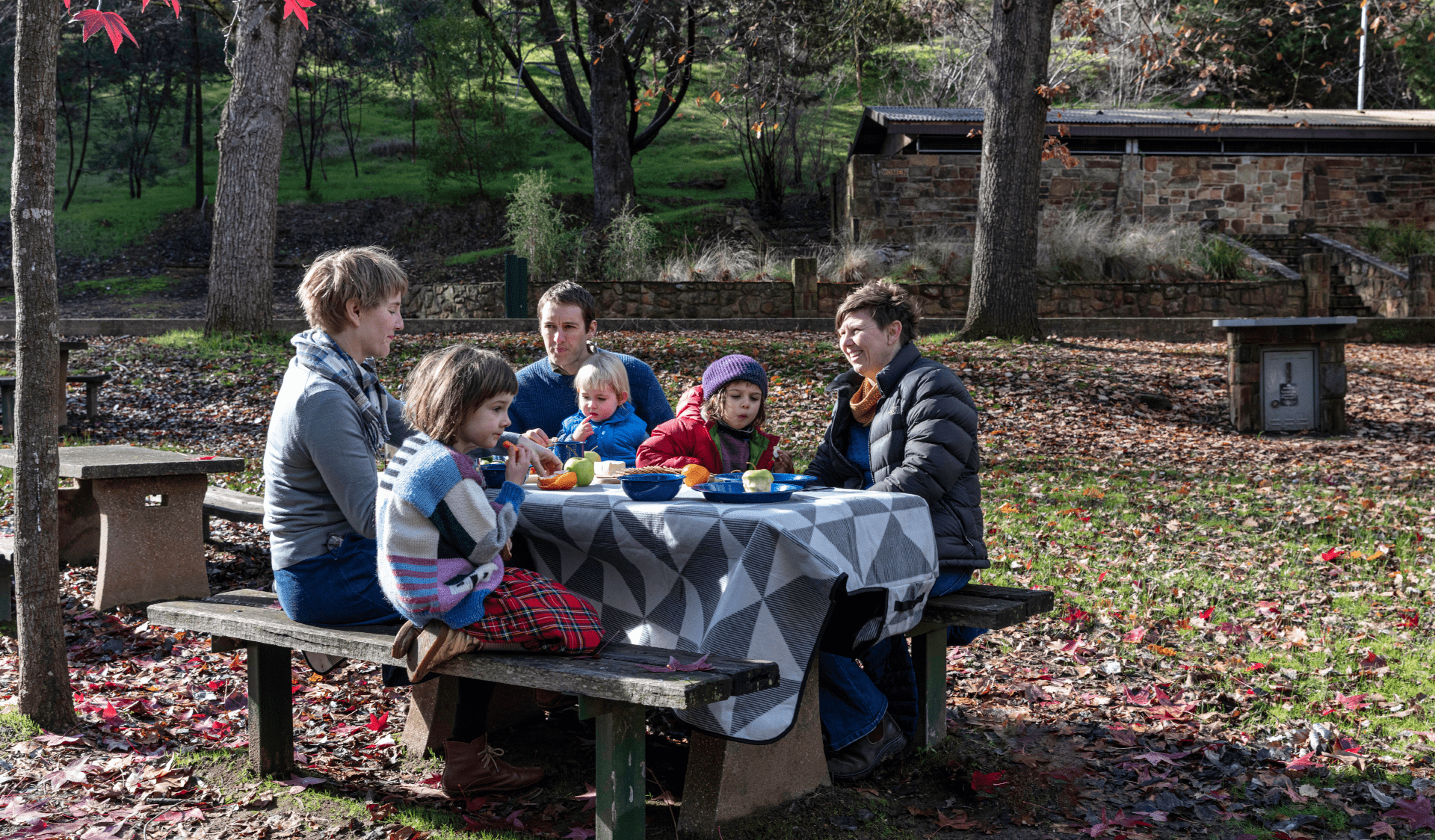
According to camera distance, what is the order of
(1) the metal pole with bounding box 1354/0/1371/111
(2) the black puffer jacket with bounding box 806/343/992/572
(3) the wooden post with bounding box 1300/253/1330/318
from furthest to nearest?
(3) the wooden post with bounding box 1300/253/1330/318 < (1) the metal pole with bounding box 1354/0/1371/111 < (2) the black puffer jacket with bounding box 806/343/992/572

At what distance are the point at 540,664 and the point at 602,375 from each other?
184 centimetres

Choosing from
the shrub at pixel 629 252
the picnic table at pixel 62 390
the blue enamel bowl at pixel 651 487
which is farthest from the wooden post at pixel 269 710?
the shrub at pixel 629 252

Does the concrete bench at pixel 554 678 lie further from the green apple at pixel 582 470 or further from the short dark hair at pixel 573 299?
the short dark hair at pixel 573 299

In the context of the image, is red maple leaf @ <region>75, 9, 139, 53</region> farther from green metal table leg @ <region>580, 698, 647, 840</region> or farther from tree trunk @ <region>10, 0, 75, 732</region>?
green metal table leg @ <region>580, 698, 647, 840</region>

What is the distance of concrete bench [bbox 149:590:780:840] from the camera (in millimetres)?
2770

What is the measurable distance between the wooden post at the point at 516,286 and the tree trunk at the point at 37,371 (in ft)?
38.1

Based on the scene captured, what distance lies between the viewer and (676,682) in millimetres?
2689

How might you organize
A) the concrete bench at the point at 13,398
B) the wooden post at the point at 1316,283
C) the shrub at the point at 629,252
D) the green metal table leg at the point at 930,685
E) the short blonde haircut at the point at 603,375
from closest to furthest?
1. the green metal table leg at the point at 930,685
2. the short blonde haircut at the point at 603,375
3. the concrete bench at the point at 13,398
4. the wooden post at the point at 1316,283
5. the shrub at the point at 629,252

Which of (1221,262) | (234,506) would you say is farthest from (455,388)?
(1221,262)

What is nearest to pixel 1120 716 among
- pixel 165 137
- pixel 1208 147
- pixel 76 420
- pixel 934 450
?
pixel 934 450

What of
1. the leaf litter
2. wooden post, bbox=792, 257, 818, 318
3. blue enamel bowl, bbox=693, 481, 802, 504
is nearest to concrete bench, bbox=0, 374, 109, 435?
the leaf litter

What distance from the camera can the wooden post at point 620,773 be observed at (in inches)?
114

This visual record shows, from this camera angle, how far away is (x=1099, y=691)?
14.8ft

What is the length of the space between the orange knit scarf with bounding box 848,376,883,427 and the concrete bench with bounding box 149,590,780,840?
1438mm
